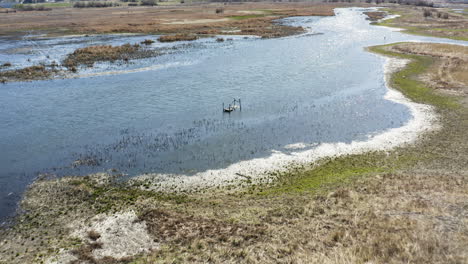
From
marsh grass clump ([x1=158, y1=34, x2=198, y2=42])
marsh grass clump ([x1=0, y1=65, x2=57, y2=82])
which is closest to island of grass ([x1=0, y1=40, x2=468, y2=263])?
marsh grass clump ([x1=0, y1=65, x2=57, y2=82])

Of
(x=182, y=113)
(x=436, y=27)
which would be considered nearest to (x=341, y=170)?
(x=182, y=113)

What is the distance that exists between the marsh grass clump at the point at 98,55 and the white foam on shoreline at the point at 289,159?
44746 millimetres

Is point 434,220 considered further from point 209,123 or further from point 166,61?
point 166,61

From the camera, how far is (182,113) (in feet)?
120

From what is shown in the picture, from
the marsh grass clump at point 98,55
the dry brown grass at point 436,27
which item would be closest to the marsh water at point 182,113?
the marsh grass clump at point 98,55

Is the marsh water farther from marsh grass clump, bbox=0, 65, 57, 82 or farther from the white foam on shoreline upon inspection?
marsh grass clump, bbox=0, 65, 57, 82

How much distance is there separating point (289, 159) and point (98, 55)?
55014mm

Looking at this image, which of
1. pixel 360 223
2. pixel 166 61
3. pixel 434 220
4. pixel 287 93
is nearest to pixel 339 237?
pixel 360 223

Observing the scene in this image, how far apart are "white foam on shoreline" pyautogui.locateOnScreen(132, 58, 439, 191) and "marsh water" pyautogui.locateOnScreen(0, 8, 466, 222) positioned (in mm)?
925

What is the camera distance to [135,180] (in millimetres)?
23641

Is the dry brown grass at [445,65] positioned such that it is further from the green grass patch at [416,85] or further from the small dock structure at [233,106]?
the small dock structure at [233,106]

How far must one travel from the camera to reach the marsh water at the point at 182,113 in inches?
1054

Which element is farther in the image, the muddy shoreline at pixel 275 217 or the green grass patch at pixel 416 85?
the green grass patch at pixel 416 85

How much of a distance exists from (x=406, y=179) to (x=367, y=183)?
2788mm
